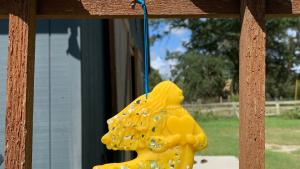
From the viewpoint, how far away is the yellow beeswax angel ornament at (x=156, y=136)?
1.62 metres

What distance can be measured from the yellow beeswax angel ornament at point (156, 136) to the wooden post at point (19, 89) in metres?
0.28

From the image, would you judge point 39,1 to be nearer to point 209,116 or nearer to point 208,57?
point 209,116

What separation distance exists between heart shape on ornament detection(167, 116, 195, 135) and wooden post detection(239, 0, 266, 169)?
207 mm

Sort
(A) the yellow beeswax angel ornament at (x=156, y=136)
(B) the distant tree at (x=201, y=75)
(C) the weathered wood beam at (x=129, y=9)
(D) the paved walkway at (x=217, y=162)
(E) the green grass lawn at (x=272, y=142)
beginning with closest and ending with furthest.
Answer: (A) the yellow beeswax angel ornament at (x=156, y=136) < (C) the weathered wood beam at (x=129, y=9) < (E) the green grass lawn at (x=272, y=142) < (D) the paved walkway at (x=217, y=162) < (B) the distant tree at (x=201, y=75)

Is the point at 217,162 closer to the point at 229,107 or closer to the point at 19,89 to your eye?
the point at 19,89

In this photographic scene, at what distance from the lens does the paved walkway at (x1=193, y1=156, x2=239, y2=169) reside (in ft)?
25.4

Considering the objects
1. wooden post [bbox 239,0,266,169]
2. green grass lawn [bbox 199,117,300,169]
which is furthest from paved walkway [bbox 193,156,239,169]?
wooden post [bbox 239,0,266,169]

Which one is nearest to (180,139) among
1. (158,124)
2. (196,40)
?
(158,124)

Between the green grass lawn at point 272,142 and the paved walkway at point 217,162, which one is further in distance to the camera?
the paved walkway at point 217,162

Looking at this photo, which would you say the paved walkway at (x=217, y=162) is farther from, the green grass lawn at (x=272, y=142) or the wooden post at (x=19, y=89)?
the wooden post at (x=19, y=89)

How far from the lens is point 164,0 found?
180 centimetres

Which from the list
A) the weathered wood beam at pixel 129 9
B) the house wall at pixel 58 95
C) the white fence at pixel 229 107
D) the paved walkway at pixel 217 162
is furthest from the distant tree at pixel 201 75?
the weathered wood beam at pixel 129 9

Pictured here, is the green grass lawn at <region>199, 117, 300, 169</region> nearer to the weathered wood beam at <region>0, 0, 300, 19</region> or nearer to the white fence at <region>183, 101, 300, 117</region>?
the weathered wood beam at <region>0, 0, 300, 19</region>

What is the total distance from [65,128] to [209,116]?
17315mm
